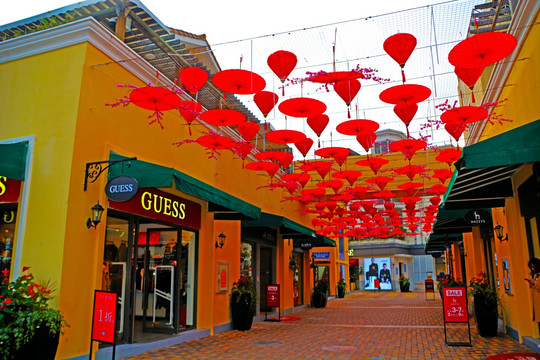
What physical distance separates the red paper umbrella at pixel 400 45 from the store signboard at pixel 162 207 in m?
5.08

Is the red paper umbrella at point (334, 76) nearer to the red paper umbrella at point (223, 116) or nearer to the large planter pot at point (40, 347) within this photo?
the red paper umbrella at point (223, 116)

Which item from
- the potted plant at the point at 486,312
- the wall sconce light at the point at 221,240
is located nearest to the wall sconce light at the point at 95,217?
the wall sconce light at the point at 221,240

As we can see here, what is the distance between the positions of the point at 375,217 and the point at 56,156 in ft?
52.7

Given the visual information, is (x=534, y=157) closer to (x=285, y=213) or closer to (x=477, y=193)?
(x=477, y=193)

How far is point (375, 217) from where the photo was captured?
20234mm

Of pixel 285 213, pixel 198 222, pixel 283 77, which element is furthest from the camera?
pixel 285 213

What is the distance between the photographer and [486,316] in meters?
9.95

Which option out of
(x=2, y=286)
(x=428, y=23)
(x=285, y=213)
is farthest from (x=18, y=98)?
(x=285, y=213)

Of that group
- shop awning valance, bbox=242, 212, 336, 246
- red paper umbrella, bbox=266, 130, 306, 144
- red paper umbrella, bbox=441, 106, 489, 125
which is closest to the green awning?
red paper umbrella, bbox=266, 130, 306, 144

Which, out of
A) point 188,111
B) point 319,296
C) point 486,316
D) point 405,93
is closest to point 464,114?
point 405,93

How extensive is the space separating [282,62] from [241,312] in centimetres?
761

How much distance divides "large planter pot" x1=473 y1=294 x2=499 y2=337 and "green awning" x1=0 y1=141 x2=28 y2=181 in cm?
999

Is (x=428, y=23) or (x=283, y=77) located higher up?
(x=428, y=23)

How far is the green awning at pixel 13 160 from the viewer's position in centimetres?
654
